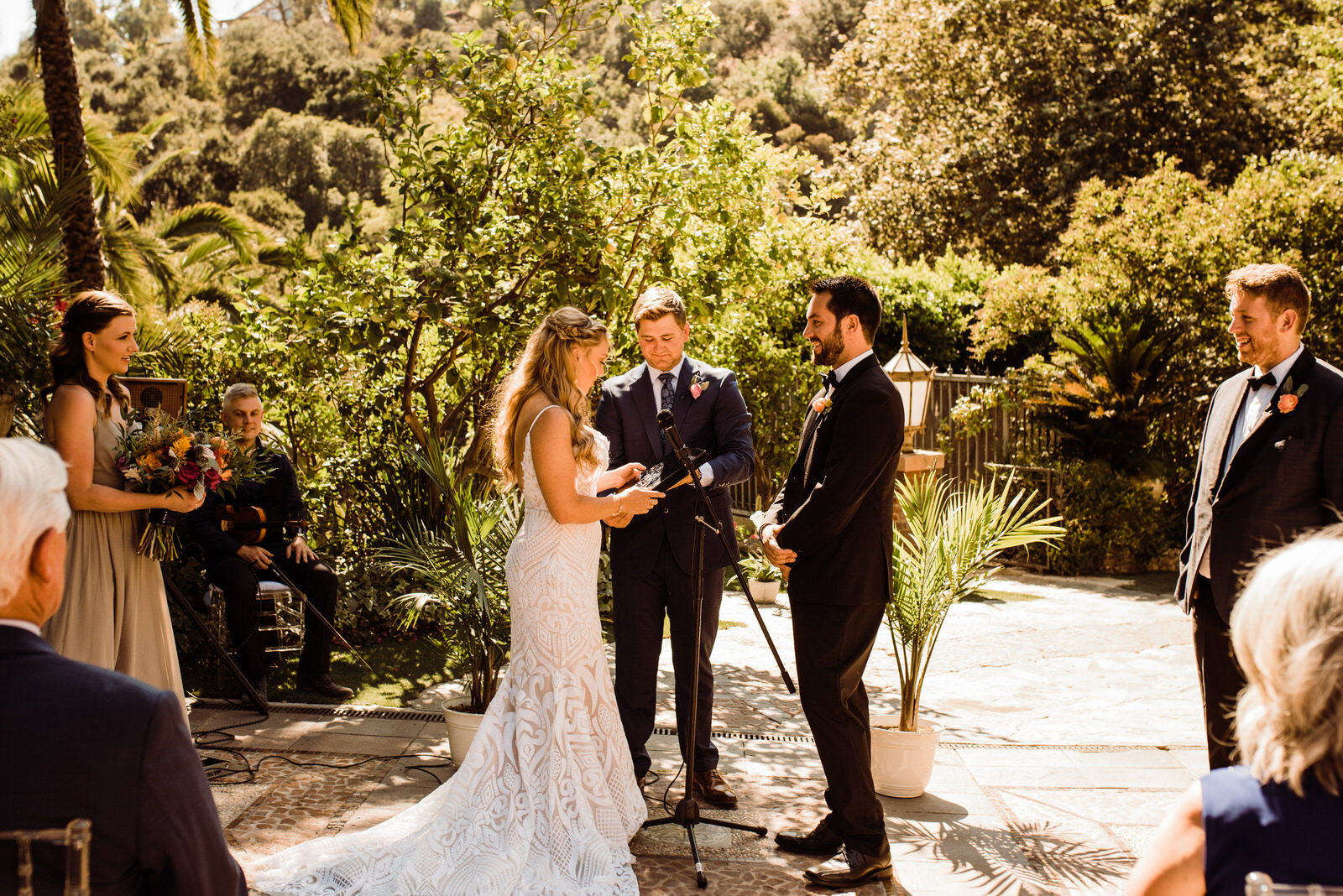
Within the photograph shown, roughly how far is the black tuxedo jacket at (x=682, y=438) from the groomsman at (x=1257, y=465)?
1.82 metres

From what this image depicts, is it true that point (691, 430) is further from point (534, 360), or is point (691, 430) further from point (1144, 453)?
point (1144, 453)

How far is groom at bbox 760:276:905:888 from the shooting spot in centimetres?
358

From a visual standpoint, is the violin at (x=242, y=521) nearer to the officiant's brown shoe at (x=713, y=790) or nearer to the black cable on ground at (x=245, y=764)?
the black cable on ground at (x=245, y=764)

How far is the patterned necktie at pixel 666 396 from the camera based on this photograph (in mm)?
4496

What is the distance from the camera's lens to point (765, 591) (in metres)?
9.34

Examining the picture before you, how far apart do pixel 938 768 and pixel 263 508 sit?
4.26m

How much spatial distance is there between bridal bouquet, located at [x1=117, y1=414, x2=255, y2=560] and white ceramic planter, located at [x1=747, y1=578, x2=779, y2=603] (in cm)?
582

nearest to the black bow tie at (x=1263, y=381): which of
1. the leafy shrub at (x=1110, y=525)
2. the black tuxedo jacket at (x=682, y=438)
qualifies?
the black tuxedo jacket at (x=682, y=438)

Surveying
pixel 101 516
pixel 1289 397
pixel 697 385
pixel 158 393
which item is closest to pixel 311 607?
pixel 158 393

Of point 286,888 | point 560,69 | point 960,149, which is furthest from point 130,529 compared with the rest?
point 960,149

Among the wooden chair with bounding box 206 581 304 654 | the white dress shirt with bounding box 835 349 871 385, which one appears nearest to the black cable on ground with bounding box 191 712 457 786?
the wooden chair with bounding box 206 581 304 654

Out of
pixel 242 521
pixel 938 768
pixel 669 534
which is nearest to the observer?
pixel 669 534

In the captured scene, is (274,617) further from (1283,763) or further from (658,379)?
(1283,763)

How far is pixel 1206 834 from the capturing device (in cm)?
147
